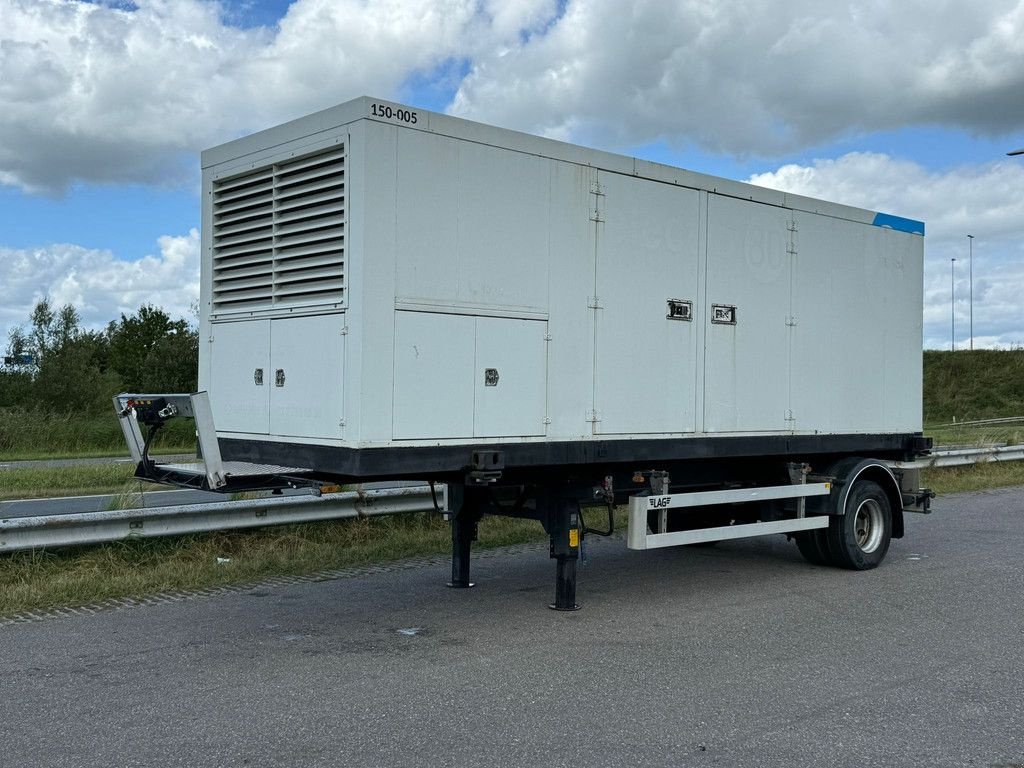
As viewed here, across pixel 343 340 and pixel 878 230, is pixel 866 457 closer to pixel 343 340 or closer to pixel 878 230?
pixel 878 230

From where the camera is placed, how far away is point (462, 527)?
26.6ft

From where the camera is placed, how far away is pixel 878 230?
979 cm

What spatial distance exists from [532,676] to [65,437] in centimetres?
2337

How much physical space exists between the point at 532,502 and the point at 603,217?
2255 millimetres

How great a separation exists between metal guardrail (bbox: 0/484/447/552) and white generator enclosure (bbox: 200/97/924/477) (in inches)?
65.4

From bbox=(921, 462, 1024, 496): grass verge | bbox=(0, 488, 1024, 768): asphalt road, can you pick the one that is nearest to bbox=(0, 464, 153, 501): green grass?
bbox=(0, 488, 1024, 768): asphalt road

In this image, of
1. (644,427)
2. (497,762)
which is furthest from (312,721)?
(644,427)

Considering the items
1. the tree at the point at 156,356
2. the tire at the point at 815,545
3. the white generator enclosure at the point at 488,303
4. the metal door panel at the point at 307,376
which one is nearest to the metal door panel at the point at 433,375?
the white generator enclosure at the point at 488,303

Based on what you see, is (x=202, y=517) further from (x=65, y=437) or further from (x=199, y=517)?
(x=65, y=437)

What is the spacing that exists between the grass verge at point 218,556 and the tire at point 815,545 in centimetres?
281

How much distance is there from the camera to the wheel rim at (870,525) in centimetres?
960

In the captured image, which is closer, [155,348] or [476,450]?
[476,450]

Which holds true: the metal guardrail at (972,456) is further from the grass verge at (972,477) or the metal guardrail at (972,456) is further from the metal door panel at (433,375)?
the metal door panel at (433,375)

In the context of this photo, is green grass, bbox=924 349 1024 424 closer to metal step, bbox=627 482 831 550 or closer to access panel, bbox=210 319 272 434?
metal step, bbox=627 482 831 550
